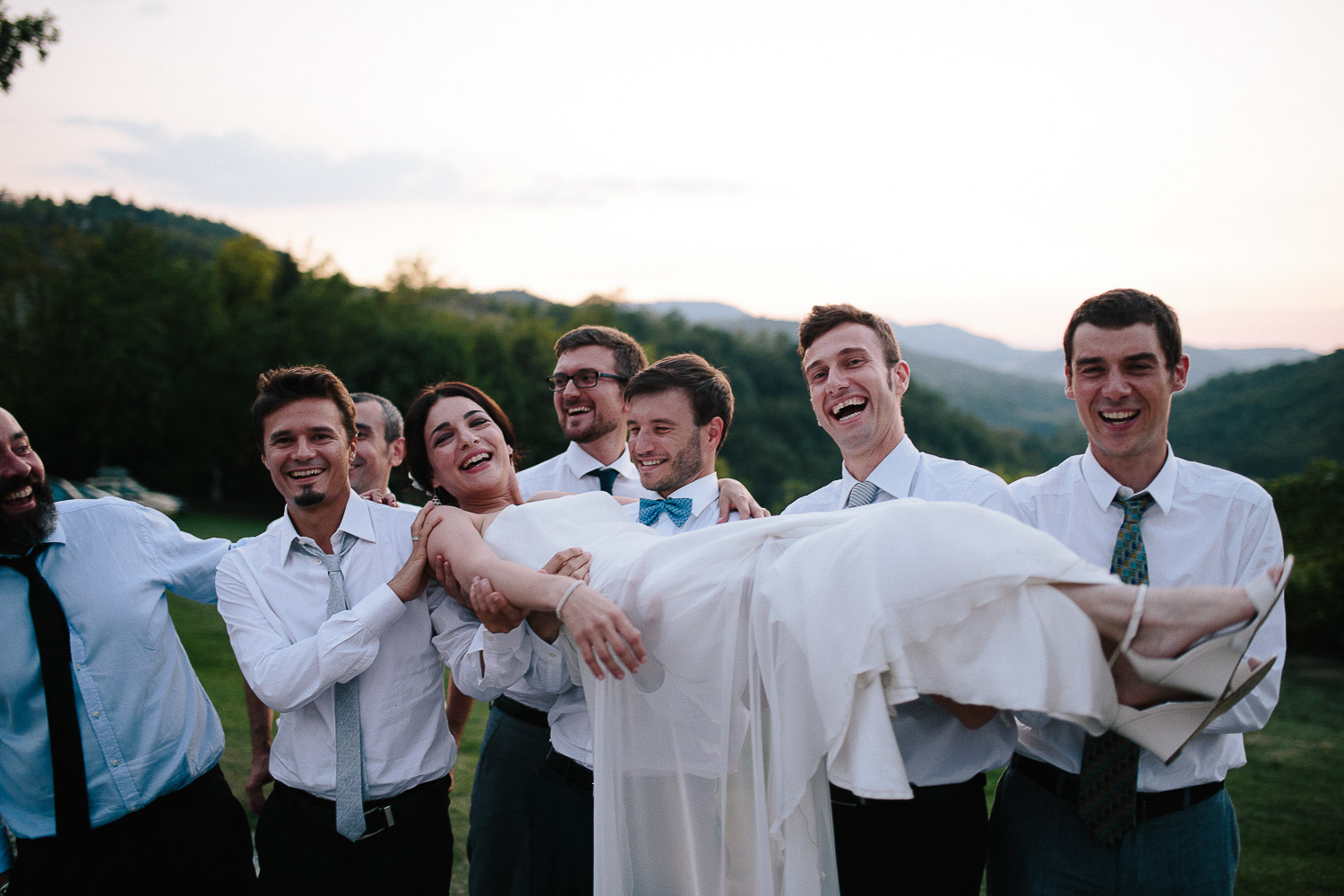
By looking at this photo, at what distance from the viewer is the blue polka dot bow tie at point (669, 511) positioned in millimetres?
Result: 3189

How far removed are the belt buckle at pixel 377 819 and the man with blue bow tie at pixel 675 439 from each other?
4.44 feet

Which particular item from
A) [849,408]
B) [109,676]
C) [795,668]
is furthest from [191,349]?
[795,668]

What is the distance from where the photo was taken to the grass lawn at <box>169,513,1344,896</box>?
18.0ft

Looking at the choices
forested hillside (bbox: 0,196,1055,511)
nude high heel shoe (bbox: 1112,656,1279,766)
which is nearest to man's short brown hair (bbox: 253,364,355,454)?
nude high heel shoe (bbox: 1112,656,1279,766)

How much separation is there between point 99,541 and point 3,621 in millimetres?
401

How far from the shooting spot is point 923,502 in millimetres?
2309

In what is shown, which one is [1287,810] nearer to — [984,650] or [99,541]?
[984,650]

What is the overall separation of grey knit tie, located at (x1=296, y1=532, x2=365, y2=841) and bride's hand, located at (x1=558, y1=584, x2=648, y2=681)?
933 mm

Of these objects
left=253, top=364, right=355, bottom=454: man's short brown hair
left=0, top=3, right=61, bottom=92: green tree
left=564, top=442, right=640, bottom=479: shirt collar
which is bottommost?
left=564, top=442, right=640, bottom=479: shirt collar

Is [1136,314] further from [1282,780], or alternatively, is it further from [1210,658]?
[1282,780]

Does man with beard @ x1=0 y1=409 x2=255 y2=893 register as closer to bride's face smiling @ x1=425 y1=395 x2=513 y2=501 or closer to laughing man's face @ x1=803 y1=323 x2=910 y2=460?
bride's face smiling @ x1=425 y1=395 x2=513 y2=501

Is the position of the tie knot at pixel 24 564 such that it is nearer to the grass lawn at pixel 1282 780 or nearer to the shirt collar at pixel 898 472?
the grass lawn at pixel 1282 780

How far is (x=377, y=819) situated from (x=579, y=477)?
2.07 metres

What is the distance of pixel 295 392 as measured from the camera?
3209 mm
